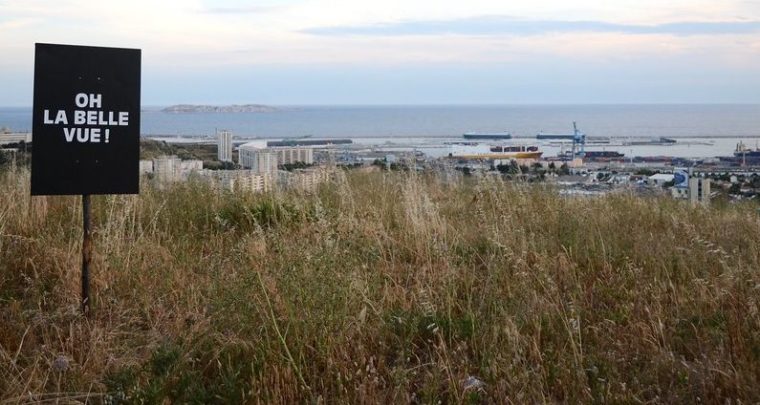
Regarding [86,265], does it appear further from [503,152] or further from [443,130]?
[443,130]

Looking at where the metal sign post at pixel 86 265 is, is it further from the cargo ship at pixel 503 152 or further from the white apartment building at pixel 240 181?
the cargo ship at pixel 503 152

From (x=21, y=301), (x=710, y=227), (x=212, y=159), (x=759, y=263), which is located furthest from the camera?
(x=212, y=159)

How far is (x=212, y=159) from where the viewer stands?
15.8 m

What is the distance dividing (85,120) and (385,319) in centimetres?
231

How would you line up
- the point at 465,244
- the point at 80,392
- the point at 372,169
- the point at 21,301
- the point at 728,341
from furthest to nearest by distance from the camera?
1. the point at 372,169
2. the point at 465,244
3. the point at 21,301
4. the point at 728,341
5. the point at 80,392

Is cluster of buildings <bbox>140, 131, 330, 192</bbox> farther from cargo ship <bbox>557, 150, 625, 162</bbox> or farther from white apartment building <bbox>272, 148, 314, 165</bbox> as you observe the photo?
cargo ship <bbox>557, 150, 625, 162</bbox>

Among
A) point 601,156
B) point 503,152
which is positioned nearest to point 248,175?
point 503,152

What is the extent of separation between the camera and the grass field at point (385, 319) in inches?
141

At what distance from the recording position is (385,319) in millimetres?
4496

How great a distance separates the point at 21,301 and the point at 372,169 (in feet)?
28.3

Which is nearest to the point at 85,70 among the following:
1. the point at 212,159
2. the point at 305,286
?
the point at 305,286

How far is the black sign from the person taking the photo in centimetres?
447

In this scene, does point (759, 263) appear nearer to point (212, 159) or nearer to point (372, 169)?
point (372, 169)

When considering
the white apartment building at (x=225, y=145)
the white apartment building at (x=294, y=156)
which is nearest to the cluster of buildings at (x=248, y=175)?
the white apartment building at (x=294, y=156)
